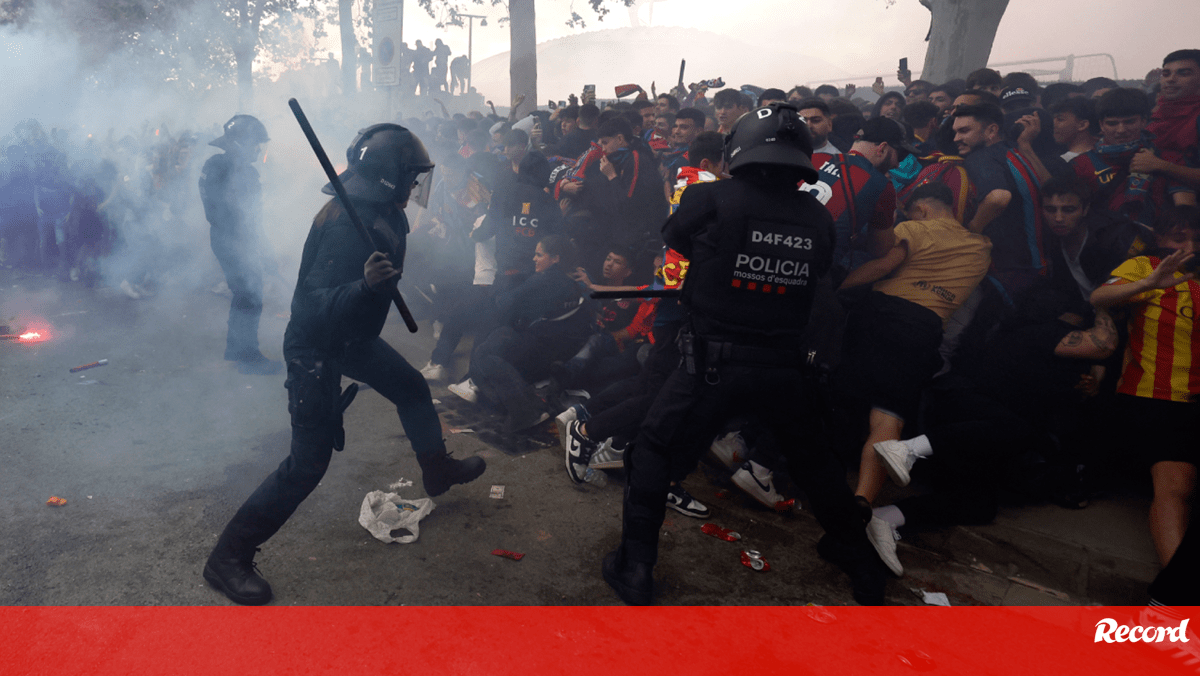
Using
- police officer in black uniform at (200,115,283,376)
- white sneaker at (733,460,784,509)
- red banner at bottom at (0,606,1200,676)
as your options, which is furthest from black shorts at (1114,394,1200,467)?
police officer in black uniform at (200,115,283,376)

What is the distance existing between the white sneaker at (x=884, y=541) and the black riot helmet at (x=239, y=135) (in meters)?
6.41

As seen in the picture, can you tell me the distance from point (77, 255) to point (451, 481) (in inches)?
375

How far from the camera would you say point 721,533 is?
3.80m

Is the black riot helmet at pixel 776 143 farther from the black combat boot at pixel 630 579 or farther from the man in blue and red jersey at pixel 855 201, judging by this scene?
the black combat boot at pixel 630 579

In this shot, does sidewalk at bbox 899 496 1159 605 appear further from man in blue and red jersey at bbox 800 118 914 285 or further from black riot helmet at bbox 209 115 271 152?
black riot helmet at bbox 209 115 271 152

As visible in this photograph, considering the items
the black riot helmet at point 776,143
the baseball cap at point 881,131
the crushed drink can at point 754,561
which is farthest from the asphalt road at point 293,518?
the baseball cap at point 881,131

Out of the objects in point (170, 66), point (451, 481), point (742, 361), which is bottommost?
point (451, 481)

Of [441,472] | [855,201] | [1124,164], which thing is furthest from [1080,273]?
[441,472]

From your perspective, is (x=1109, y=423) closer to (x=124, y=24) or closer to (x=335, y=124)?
(x=335, y=124)

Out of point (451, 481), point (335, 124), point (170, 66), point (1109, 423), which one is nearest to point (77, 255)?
point (335, 124)

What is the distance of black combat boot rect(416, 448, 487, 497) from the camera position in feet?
12.2

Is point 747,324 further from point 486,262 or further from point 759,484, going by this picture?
point 486,262

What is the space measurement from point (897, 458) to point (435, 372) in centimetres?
440

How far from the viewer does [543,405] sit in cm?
532
